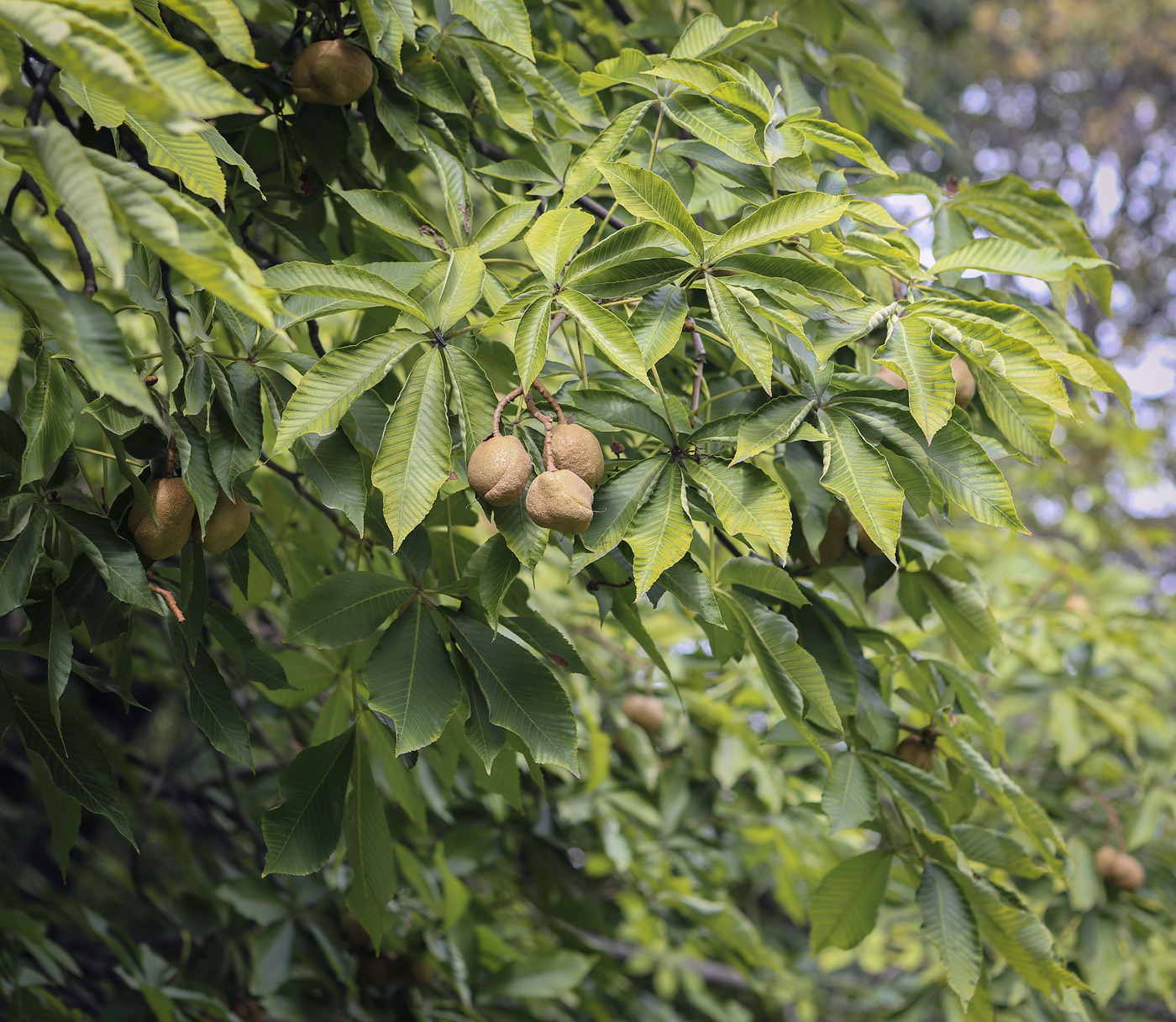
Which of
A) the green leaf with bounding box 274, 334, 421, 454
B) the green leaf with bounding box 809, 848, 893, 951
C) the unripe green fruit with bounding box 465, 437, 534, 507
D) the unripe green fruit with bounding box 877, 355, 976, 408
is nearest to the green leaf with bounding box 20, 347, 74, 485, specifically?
the green leaf with bounding box 274, 334, 421, 454

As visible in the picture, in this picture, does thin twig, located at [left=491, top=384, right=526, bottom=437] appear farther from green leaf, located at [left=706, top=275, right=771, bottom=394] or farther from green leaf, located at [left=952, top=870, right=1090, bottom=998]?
green leaf, located at [left=952, top=870, right=1090, bottom=998]

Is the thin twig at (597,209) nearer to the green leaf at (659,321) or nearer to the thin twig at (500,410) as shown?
the green leaf at (659,321)

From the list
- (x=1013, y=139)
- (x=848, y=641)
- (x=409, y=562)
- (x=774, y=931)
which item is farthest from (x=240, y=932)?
(x=1013, y=139)

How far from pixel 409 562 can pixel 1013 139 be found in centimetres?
1044

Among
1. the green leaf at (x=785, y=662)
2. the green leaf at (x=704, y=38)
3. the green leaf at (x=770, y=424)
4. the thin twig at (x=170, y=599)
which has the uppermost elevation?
the green leaf at (x=704, y=38)

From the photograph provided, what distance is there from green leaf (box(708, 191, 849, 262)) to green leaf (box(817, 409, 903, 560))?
0.24 metres

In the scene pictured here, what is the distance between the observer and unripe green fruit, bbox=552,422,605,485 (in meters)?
1.10

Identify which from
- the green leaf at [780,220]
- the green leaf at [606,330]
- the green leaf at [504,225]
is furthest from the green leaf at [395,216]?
the green leaf at [780,220]

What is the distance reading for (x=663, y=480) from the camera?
1186 mm

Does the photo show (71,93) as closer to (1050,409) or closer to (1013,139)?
(1050,409)

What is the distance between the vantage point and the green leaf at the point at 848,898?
158 cm

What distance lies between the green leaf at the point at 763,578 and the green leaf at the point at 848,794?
335mm

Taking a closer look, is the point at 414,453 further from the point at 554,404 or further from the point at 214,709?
the point at 214,709

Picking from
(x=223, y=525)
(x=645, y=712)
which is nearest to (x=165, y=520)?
(x=223, y=525)
